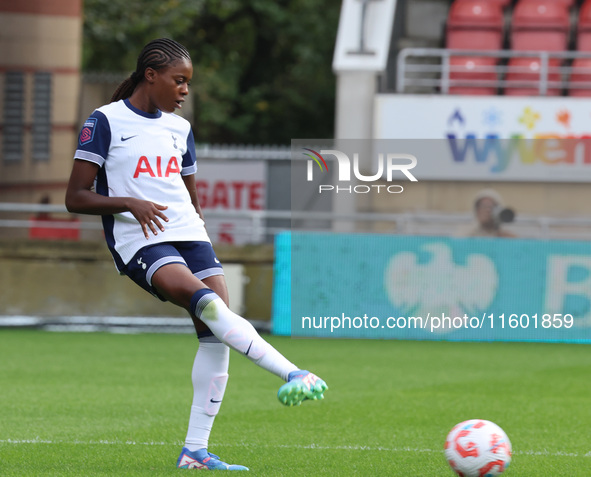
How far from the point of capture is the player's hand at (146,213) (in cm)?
496

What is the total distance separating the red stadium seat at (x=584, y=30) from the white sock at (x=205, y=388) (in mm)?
16151

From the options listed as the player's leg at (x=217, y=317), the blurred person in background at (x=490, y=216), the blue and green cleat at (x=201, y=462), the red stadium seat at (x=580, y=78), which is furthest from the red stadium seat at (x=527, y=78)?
the player's leg at (x=217, y=317)

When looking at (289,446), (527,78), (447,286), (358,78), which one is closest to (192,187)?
(289,446)

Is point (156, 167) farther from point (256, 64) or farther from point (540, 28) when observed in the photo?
point (256, 64)

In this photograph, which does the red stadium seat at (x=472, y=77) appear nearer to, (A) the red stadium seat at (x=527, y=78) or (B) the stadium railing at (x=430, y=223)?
(A) the red stadium seat at (x=527, y=78)

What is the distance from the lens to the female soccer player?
16.4 feet

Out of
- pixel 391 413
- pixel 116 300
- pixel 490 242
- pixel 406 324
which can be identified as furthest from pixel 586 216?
pixel 391 413

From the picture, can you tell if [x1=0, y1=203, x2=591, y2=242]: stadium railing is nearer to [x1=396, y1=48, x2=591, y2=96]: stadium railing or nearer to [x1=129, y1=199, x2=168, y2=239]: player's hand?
[x1=396, y1=48, x2=591, y2=96]: stadium railing

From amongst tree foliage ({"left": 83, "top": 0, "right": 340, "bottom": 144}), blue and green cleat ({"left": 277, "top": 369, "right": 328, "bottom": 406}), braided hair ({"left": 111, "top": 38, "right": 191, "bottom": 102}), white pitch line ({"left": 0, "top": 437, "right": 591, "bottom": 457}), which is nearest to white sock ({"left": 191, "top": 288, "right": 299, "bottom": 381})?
blue and green cleat ({"left": 277, "top": 369, "right": 328, "bottom": 406})

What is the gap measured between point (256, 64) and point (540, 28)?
14516 mm

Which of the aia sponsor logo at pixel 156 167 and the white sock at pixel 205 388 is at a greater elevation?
the aia sponsor logo at pixel 156 167

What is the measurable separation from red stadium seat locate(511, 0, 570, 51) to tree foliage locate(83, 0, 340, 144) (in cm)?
1088

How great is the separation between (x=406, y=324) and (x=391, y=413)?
5.78 metres

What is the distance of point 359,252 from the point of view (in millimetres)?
13586
